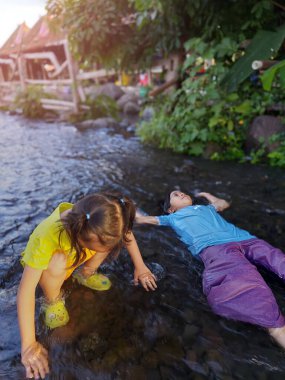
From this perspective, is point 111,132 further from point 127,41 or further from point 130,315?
point 130,315

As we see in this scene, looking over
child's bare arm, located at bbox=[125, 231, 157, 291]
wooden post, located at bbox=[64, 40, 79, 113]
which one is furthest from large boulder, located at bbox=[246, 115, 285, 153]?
wooden post, located at bbox=[64, 40, 79, 113]

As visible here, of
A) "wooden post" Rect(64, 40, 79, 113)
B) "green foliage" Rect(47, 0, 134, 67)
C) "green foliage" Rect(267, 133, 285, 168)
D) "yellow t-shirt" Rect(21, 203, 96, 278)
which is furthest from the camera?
"wooden post" Rect(64, 40, 79, 113)

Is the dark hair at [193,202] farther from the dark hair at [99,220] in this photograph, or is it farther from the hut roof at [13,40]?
the hut roof at [13,40]

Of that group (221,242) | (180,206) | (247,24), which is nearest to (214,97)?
(247,24)

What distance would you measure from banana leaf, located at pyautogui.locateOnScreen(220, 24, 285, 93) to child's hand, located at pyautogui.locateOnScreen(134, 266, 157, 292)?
3936 millimetres

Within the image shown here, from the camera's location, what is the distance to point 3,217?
4.01 metres

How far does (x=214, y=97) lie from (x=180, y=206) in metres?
3.62

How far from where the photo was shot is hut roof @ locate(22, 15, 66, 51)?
1388 cm

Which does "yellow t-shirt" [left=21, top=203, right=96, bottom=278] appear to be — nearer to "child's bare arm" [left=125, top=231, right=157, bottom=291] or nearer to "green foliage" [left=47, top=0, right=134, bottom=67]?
"child's bare arm" [left=125, top=231, right=157, bottom=291]

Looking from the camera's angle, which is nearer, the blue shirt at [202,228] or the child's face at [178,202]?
the blue shirt at [202,228]

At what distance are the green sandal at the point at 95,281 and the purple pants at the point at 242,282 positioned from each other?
799 millimetres

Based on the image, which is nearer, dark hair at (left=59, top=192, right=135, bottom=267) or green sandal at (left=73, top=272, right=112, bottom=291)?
dark hair at (left=59, top=192, right=135, bottom=267)

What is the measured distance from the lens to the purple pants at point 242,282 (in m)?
2.11

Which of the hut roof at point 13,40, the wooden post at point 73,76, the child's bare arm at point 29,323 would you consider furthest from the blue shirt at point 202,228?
the hut roof at point 13,40
